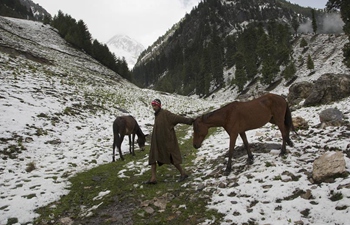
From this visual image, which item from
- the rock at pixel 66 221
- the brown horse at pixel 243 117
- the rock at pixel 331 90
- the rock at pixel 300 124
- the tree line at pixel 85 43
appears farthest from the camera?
the tree line at pixel 85 43

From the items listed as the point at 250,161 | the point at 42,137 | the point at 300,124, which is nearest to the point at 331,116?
the point at 300,124

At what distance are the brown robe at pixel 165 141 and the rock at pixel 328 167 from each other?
3704mm

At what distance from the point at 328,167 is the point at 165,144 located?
14.4 ft

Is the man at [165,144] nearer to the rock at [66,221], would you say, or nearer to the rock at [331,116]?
the rock at [66,221]

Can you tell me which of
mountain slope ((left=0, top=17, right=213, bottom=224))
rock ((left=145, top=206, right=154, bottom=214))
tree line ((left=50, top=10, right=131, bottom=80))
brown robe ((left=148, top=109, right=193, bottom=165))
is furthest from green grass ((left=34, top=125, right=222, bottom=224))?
tree line ((left=50, top=10, right=131, bottom=80))

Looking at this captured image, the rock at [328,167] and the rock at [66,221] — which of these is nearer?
the rock at [328,167]

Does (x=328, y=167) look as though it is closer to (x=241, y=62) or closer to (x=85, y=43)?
(x=241, y=62)

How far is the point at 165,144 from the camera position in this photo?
7.40 meters

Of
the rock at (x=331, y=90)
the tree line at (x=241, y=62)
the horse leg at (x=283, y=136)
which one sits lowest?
A: the horse leg at (x=283, y=136)

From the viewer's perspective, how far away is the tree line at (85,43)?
73.1 metres

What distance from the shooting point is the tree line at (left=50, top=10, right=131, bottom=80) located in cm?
7306

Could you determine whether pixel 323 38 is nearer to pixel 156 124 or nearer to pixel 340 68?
pixel 340 68

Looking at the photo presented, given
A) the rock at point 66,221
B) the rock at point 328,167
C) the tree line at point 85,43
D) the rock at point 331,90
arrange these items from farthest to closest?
the tree line at point 85,43 → the rock at point 331,90 → the rock at point 66,221 → the rock at point 328,167

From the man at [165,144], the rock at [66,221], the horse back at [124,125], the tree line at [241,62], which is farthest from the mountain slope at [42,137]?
Result: the tree line at [241,62]
